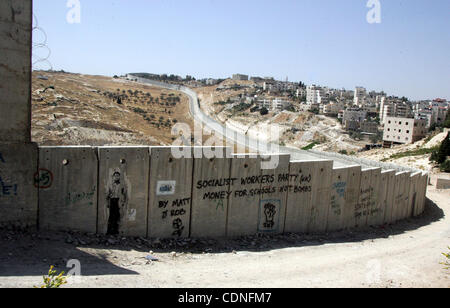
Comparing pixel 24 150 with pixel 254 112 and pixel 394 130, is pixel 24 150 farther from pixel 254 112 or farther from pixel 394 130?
pixel 254 112

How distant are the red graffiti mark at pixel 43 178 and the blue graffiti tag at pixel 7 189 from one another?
0.36 m

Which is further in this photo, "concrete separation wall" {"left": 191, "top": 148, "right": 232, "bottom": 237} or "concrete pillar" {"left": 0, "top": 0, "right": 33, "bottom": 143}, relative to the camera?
"concrete separation wall" {"left": 191, "top": 148, "right": 232, "bottom": 237}

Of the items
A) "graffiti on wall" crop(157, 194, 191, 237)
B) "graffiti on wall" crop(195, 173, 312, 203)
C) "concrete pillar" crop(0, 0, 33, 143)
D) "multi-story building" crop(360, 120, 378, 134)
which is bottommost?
"multi-story building" crop(360, 120, 378, 134)

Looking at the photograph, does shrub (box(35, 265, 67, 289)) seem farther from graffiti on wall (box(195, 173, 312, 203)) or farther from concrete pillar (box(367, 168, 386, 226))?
concrete pillar (box(367, 168, 386, 226))

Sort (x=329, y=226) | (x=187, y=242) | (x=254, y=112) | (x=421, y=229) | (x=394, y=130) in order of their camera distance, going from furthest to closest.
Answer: (x=254, y=112) → (x=394, y=130) → (x=421, y=229) → (x=329, y=226) → (x=187, y=242)

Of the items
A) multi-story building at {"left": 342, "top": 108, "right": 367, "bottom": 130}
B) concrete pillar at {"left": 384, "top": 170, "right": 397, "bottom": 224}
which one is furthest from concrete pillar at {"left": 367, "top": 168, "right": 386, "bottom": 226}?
multi-story building at {"left": 342, "top": 108, "right": 367, "bottom": 130}

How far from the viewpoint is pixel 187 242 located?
28.7ft

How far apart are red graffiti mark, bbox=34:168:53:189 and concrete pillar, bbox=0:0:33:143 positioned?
669mm

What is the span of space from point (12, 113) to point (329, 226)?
9.02 metres

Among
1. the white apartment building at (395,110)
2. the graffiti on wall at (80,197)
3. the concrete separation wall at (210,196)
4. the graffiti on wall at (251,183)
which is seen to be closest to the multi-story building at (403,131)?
the graffiti on wall at (251,183)

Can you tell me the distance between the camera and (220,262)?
7777 mm

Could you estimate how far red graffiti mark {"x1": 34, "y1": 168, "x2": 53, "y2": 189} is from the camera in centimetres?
730

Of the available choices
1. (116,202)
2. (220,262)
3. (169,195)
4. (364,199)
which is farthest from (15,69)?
(364,199)
